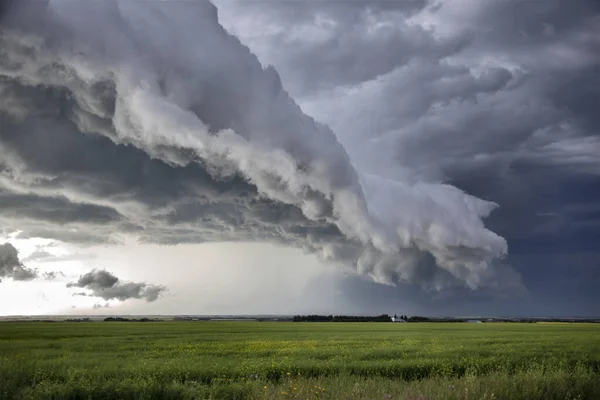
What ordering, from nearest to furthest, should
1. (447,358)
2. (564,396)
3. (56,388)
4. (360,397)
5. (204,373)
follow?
(360,397)
(564,396)
(56,388)
(204,373)
(447,358)

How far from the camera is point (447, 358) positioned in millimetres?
25859

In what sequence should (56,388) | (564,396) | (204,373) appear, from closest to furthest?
(564,396), (56,388), (204,373)

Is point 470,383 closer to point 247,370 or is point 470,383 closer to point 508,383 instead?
point 508,383

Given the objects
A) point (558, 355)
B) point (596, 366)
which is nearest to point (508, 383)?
point (596, 366)

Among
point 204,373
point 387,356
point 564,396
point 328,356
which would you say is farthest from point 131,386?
point 387,356

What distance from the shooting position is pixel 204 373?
20.2 metres

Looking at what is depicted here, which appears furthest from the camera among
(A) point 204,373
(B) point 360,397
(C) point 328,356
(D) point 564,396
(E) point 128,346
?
(E) point 128,346

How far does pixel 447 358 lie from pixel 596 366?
8.36 meters

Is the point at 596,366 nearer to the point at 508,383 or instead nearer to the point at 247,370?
the point at 508,383

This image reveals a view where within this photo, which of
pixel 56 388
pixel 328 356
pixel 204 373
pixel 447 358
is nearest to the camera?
pixel 56 388

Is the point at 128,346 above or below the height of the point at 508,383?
below

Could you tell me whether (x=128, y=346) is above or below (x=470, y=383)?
below

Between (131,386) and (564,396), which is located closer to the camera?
(564,396)

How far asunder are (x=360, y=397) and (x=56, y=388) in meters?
9.70
